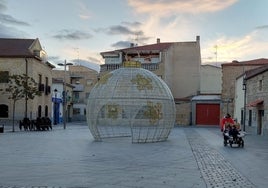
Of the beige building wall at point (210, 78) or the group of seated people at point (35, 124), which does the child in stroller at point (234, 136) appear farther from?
the beige building wall at point (210, 78)

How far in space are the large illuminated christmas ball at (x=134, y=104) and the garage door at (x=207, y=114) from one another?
31.1 meters

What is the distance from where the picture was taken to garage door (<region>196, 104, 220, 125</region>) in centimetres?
5349

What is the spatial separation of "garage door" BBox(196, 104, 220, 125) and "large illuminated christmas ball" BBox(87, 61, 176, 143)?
31112 mm

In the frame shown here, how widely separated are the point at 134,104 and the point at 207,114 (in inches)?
1309

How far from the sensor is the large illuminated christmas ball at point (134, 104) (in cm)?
2181

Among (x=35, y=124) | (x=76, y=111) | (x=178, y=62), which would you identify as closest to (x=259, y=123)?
(x=35, y=124)

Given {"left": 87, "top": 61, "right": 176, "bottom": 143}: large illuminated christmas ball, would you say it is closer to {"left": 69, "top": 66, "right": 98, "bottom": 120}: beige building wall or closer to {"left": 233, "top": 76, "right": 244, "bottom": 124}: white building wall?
{"left": 233, "top": 76, "right": 244, "bottom": 124}: white building wall

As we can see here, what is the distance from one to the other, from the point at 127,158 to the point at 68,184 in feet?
17.6

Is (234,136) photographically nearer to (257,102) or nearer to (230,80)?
(257,102)

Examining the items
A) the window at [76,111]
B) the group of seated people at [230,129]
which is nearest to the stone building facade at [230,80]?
the group of seated people at [230,129]

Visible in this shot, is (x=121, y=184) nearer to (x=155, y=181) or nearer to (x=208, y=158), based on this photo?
(x=155, y=181)

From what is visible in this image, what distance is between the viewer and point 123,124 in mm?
23938

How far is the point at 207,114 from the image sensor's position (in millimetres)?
53781

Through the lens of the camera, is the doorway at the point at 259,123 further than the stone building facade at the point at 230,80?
No
